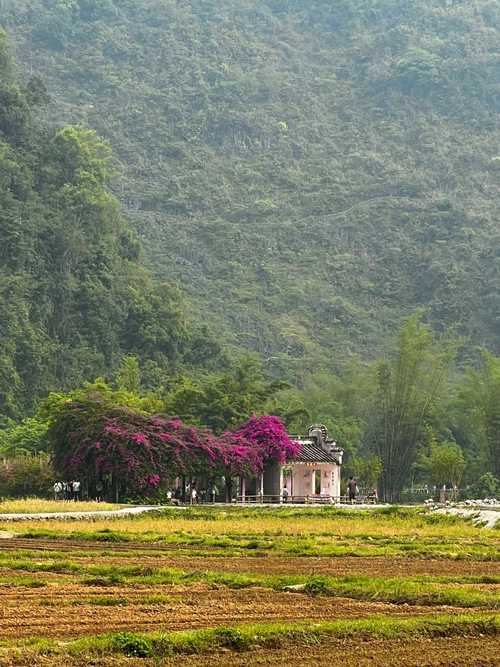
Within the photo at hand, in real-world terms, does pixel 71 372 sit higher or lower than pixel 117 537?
higher

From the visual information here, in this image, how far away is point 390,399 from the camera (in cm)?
9638

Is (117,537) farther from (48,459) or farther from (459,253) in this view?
(459,253)

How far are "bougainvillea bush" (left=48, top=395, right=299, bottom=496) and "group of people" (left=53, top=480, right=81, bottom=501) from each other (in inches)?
34.6

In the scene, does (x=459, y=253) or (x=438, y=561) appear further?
(x=459, y=253)

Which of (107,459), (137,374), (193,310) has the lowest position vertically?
(107,459)

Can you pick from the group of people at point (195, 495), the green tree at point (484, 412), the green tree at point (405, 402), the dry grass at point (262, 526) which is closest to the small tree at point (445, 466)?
the green tree at point (405, 402)

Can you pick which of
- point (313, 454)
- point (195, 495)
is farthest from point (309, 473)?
point (195, 495)

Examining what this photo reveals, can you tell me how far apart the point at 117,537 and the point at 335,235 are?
480 ft

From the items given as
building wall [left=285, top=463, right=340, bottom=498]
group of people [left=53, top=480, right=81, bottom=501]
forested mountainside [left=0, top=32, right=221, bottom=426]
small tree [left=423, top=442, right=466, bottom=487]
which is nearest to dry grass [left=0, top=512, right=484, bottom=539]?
group of people [left=53, top=480, right=81, bottom=501]

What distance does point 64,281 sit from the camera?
121500mm

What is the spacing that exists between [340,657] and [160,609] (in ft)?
13.7

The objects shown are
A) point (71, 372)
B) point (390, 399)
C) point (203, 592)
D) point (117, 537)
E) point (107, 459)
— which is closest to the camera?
point (203, 592)

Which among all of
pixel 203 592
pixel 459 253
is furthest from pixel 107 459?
pixel 459 253

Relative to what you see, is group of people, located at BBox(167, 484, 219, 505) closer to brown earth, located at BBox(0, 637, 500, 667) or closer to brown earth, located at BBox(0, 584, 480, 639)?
brown earth, located at BBox(0, 584, 480, 639)
